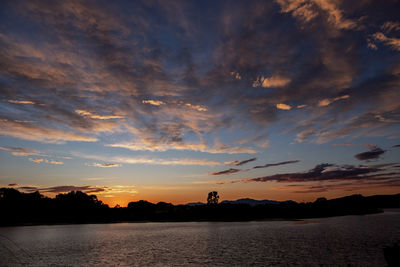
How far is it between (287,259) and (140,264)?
2849cm

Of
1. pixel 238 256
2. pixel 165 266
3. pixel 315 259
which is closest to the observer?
pixel 165 266

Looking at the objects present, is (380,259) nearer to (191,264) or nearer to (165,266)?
(191,264)

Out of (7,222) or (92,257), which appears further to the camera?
(7,222)

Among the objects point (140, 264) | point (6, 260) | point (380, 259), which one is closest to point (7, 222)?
point (6, 260)

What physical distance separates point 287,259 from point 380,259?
16555 millimetres

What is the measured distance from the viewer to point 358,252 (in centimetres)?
5934

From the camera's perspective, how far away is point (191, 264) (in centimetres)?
4972

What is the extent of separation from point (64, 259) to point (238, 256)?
36284mm

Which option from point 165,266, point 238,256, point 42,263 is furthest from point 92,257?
point 238,256

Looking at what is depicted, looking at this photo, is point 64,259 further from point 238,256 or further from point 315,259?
point 315,259

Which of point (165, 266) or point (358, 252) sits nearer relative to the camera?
point (165, 266)

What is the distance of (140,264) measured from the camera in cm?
5050

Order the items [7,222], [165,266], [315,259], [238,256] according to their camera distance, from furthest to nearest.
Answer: [7,222] < [238,256] < [315,259] < [165,266]

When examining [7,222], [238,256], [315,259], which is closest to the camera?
[315,259]
